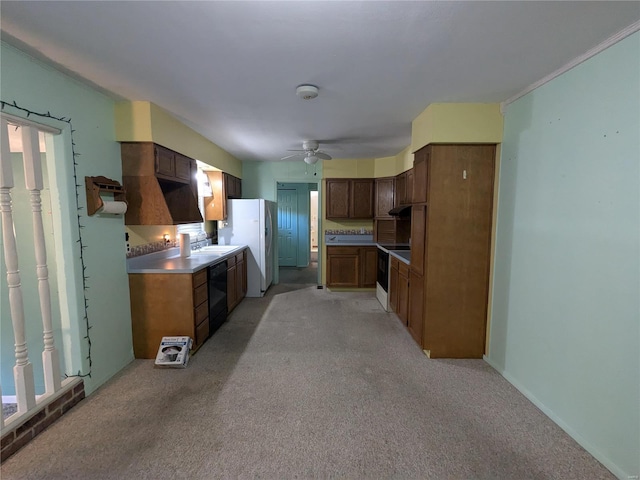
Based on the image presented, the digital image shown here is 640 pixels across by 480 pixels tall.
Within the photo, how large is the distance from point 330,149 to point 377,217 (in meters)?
1.52

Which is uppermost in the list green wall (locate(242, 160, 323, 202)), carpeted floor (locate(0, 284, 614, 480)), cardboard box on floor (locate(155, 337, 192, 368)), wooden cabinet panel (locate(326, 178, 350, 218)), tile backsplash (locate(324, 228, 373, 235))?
green wall (locate(242, 160, 323, 202))

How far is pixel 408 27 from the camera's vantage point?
147 centimetres

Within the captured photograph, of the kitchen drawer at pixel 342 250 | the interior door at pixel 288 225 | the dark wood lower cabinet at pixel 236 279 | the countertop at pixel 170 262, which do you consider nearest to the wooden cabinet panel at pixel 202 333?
the countertop at pixel 170 262

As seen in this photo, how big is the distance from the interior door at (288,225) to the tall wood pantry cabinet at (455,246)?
5003 mm

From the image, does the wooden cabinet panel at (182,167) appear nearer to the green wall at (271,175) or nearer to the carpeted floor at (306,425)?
the carpeted floor at (306,425)

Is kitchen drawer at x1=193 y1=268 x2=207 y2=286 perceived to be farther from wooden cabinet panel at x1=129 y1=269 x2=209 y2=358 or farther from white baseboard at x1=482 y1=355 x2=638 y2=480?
white baseboard at x1=482 y1=355 x2=638 y2=480

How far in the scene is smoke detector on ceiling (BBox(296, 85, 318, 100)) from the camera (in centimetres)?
214

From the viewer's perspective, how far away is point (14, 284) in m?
1.77

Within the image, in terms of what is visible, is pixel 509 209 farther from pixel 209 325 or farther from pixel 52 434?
pixel 52 434

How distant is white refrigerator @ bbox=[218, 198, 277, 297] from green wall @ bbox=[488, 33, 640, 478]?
3464mm

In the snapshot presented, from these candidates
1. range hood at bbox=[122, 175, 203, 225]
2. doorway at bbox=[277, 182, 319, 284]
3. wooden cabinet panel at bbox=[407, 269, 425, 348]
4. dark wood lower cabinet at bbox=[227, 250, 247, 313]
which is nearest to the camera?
range hood at bbox=[122, 175, 203, 225]

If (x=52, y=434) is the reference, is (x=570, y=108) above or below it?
above

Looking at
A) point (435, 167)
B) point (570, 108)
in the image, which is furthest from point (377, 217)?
point (570, 108)

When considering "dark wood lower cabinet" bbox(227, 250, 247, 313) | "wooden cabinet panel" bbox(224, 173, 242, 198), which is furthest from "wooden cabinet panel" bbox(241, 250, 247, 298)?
"wooden cabinet panel" bbox(224, 173, 242, 198)
